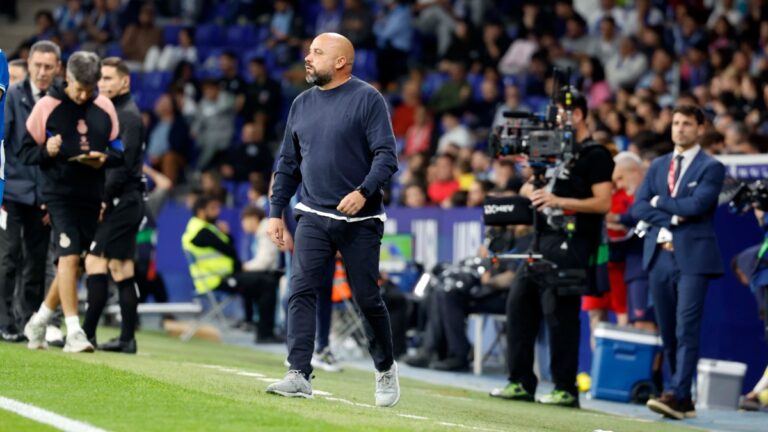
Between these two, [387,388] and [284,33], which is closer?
[387,388]

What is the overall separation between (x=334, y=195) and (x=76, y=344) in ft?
10.5

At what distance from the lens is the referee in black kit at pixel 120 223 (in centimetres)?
1223

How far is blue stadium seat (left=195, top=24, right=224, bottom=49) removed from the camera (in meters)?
27.1

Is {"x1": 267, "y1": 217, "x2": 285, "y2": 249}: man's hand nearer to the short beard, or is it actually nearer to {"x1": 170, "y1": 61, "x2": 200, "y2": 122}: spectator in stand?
the short beard

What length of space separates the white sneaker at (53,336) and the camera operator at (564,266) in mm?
3494

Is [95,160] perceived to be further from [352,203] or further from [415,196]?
[415,196]

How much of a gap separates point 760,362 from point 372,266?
17.7ft

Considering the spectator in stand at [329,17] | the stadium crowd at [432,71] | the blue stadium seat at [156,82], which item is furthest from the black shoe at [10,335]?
the blue stadium seat at [156,82]

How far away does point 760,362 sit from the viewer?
13.5 meters

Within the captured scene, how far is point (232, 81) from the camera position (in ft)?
81.4

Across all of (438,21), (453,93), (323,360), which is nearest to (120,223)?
(323,360)

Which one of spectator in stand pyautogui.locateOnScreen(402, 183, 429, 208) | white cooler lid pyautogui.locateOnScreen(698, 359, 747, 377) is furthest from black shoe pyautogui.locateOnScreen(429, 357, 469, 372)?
white cooler lid pyautogui.locateOnScreen(698, 359, 747, 377)

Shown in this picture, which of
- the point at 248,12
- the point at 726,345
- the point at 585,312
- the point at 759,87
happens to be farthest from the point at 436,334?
the point at 248,12

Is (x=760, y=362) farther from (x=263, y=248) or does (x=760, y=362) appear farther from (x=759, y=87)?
(x=263, y=248)
